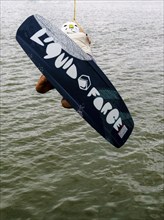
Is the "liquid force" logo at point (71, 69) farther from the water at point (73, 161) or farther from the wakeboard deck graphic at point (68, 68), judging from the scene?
the water at point (73, 161)

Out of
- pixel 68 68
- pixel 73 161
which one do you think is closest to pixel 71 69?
pixel 68 68

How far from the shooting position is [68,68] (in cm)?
673

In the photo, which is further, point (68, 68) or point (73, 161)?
point (73, 161)

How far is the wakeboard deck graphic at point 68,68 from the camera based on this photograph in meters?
6.67

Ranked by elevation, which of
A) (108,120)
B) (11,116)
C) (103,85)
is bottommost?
(11,116)

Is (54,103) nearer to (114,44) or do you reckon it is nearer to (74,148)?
(74,148)

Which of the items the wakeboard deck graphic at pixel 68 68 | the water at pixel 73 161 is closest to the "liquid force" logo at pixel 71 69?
the wakeboard deck graphic at pixel 68 68

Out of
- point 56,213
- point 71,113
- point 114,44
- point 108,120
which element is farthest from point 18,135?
point 114,44

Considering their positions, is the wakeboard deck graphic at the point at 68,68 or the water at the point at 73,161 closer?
the wakeboard deck graphic at the point at 68,68

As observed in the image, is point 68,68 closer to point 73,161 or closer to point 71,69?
point 71,69

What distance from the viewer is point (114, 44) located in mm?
26281

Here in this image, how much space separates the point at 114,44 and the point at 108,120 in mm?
20039

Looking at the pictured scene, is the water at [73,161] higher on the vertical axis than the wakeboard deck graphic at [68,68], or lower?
lower

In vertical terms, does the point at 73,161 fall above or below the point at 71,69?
below
